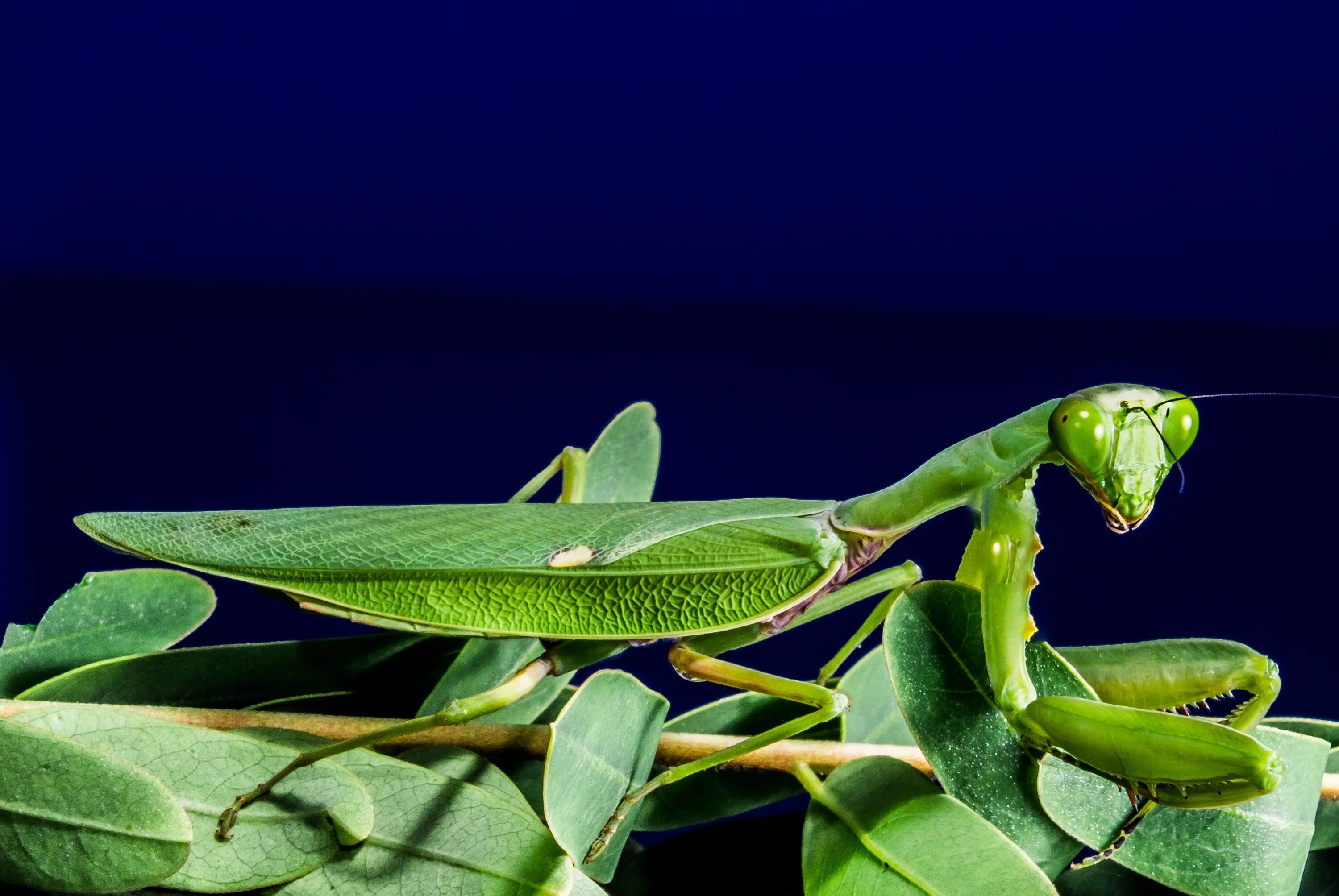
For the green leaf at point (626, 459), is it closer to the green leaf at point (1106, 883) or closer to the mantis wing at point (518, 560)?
the mantis wing at point (518, 560)

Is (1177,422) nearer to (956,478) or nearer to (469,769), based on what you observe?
(956,478)

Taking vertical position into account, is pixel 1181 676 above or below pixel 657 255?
below

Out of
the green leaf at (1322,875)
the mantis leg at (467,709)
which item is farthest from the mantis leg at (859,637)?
the green leaf at (1322,875)

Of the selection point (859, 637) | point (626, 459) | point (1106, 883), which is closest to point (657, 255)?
point (626, 459)

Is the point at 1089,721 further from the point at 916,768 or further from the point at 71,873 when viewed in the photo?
the point at 71,873

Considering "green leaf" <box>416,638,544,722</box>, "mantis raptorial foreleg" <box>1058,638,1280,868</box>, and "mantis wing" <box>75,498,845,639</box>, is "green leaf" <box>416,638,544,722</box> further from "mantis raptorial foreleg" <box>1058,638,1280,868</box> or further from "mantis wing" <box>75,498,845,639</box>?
"mantis raptorial foreleg" <box>1058,638,1280,868</box>

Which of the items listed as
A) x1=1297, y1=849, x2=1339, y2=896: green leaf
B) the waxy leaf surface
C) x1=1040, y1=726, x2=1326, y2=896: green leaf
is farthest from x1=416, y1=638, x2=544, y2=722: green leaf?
x1=1297, y1=849, x2=1339, y2=896: green leaf

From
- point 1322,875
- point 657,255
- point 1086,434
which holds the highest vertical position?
point 657,255
